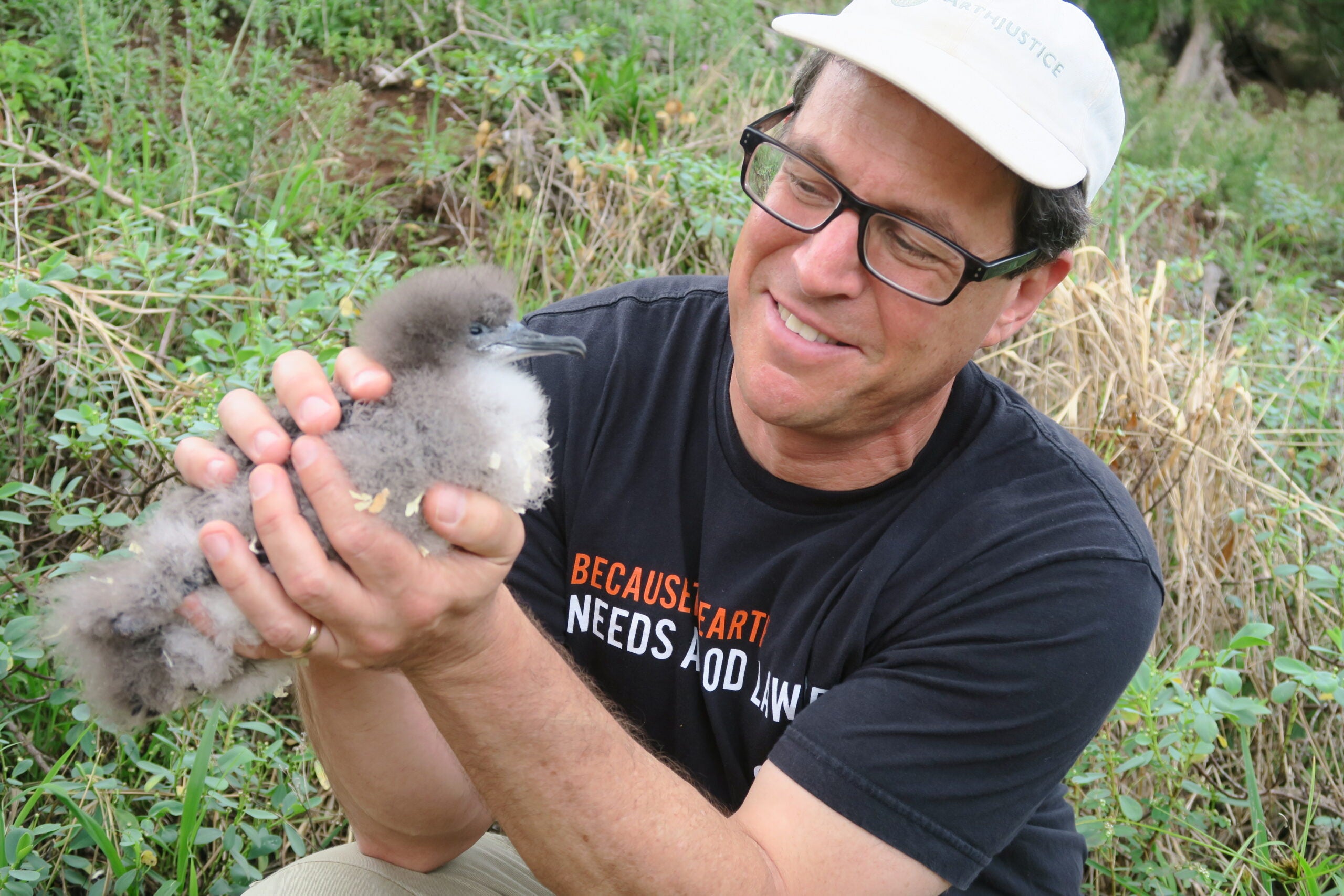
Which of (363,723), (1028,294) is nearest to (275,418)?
(363,723)

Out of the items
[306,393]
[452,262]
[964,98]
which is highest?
[964,98]

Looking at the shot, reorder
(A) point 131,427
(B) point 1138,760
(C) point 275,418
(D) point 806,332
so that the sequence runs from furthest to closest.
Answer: (B) point 1138,760, (A) point 131,427, (D) point 806,332, (C) point 275,418

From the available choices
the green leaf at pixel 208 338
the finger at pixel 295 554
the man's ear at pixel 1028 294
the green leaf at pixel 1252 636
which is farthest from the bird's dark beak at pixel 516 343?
the green leaf at pixel 1252 636

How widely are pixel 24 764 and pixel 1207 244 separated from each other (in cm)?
756

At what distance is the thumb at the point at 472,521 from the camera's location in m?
1.82

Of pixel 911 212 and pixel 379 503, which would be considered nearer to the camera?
pixel 379 503

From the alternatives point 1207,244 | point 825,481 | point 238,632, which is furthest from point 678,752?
point 1207,244

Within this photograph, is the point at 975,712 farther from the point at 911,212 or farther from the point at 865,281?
the point at 911,212

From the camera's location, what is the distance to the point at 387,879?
2523mm

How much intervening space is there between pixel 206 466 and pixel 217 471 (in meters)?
0.03

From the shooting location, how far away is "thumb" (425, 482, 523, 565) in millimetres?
1817

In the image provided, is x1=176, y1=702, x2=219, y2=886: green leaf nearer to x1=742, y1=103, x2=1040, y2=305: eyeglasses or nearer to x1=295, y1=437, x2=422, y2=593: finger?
x1=295, y1=437, x2=422, y2=593: finger

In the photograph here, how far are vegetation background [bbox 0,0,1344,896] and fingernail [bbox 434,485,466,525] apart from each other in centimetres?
136

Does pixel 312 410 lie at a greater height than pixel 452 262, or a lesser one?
greater
